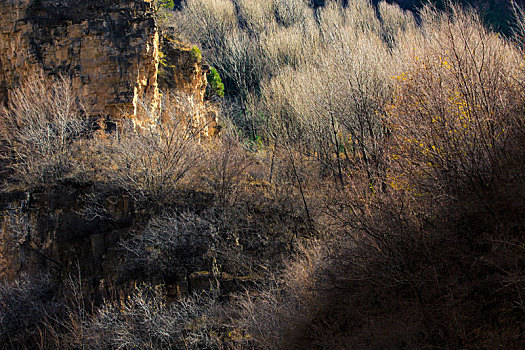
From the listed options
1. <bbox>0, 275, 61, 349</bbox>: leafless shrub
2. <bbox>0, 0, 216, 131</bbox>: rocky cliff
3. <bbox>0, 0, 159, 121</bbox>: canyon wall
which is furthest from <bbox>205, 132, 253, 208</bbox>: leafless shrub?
<bbox>0, 275, 61, 349</bbox>: leafless shrub

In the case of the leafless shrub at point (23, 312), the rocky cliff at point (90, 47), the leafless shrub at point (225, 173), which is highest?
the rocky cliff at point (90, 47)

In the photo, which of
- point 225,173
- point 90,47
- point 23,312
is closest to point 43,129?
point 90,47

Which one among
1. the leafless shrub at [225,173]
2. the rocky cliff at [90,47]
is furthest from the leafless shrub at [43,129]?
the leafless shrub at [225,173]

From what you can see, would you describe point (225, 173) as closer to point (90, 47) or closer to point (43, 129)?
point (43, 129)

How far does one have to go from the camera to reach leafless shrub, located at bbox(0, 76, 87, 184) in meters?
18.0

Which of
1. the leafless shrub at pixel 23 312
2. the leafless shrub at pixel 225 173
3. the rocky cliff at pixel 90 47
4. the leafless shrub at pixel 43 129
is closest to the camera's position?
the leafless shrub at pixel 23 312

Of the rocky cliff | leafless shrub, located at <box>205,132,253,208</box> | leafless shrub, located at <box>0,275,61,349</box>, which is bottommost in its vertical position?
leafless shrub, located at <box>0,275,61,349</box>

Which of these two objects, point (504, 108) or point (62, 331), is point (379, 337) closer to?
point (504, 108)

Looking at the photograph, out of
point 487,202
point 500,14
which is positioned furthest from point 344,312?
point 500,14

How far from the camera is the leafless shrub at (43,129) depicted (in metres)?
18.0

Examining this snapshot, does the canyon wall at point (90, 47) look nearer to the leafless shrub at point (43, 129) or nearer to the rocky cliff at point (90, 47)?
the rocky cliff at point (90, 47)

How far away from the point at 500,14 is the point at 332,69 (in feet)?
64.3

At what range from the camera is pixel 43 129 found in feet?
62.1

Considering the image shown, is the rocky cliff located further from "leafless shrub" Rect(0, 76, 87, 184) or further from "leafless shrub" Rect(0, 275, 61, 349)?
"leafless shrub" Rect(0, 275, 61, 349)
